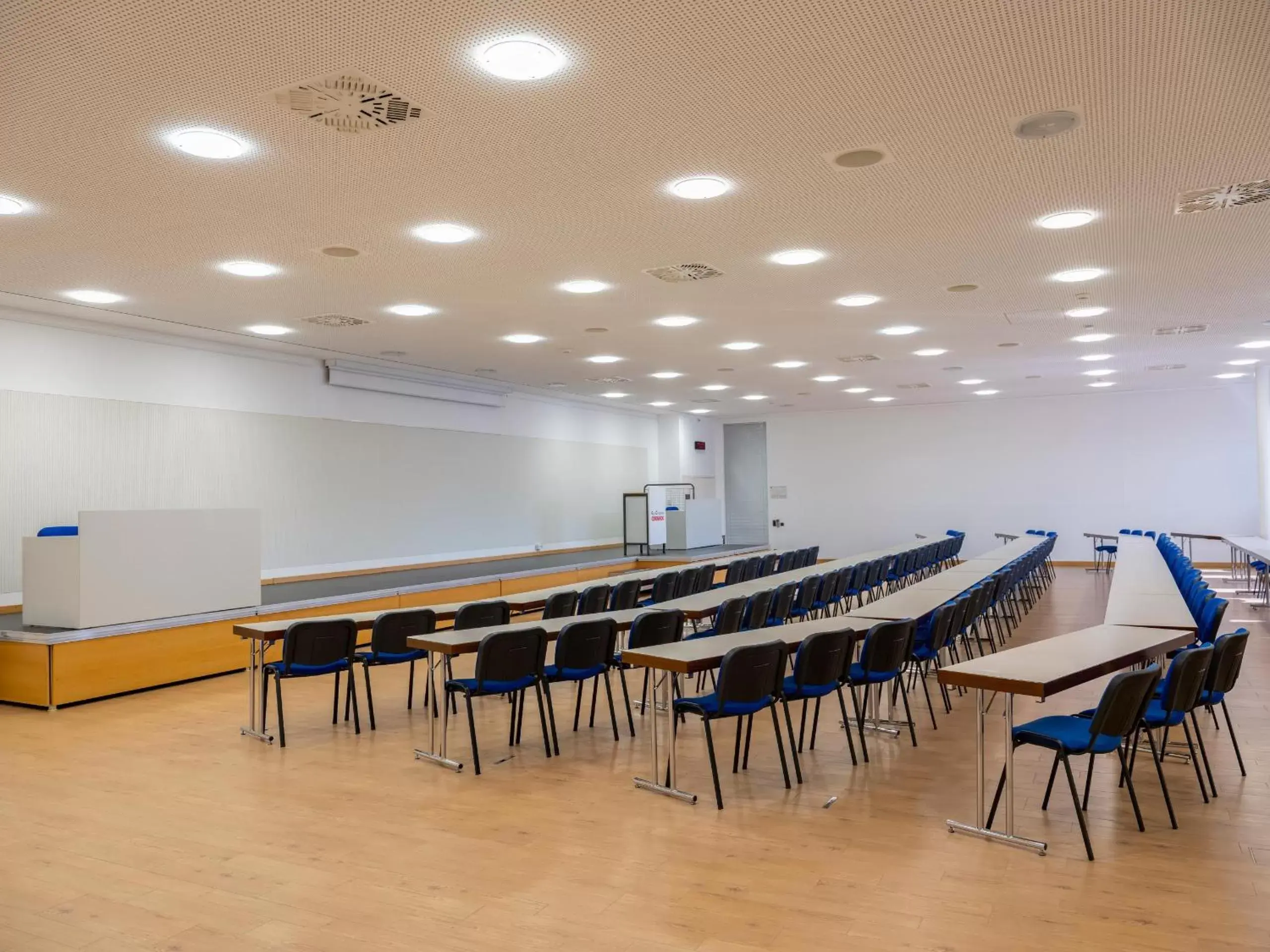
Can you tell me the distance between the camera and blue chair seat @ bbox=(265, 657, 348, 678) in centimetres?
625

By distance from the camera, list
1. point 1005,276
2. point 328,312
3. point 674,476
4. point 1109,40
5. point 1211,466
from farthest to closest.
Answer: point 674,476 → point 1211,466 → point 328,312 → point 1005,276 → point 1109,40

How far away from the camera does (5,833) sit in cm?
449

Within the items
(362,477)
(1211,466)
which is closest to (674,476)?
(362,477)

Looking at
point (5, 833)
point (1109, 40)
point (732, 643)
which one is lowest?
point (5, 833)

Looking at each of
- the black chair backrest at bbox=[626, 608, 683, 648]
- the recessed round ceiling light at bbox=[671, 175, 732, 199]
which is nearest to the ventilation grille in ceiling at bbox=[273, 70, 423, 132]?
the recessed round ceiling light at bbox=[671, 175, 732, 199]

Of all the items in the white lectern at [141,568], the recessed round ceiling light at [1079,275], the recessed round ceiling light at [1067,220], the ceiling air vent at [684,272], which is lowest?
the white lectern at [141,568]

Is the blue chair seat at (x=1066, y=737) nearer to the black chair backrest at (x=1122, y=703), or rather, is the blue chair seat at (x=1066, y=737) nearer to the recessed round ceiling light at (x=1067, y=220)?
the black chair backrest at (x=1122, y=703)

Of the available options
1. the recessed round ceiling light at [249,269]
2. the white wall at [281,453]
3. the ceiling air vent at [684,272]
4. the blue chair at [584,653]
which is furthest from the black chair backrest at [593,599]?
the white wall at [281,453]

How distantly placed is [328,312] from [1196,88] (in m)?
6.98

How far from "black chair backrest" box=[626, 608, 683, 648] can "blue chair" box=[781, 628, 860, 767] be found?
112 centimetres

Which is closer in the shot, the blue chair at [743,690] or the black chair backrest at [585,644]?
the blue chair at [743,690]

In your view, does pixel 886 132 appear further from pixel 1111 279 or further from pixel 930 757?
pixel 1111 279

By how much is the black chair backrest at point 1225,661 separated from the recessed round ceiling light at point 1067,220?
2.59 meters

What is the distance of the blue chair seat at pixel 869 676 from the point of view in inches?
221
